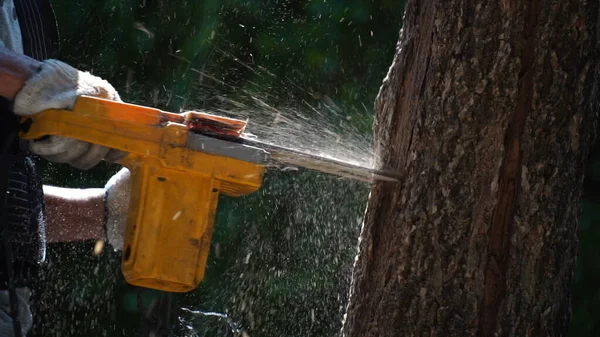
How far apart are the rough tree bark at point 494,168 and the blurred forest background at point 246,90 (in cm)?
213

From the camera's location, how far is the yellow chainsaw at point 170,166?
2.26m

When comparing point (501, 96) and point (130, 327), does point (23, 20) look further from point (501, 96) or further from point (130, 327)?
point (130, 327)

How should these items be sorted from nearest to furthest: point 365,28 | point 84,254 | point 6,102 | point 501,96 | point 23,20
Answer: point 501,96 → point 6,102 → point 23,20 → point 365,28 → point 84,254

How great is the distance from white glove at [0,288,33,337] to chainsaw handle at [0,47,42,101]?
0.72m

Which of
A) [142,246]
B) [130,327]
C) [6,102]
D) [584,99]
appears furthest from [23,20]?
[130,327]

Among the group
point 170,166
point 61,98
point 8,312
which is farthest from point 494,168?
point 8,312

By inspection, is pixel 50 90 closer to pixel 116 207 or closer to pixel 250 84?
pixel 116 207

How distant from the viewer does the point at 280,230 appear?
4652 mm

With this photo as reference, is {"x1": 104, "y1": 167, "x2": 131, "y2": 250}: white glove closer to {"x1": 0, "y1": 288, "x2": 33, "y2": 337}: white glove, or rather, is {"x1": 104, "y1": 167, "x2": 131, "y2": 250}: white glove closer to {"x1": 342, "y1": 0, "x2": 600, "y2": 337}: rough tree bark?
{"x1": 0, "y1": 288, "x2": 33, "y2": 337}: white glove

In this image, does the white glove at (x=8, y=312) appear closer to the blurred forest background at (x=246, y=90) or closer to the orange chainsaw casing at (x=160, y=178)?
the orange chainsaw casing at (x=160, y=178)

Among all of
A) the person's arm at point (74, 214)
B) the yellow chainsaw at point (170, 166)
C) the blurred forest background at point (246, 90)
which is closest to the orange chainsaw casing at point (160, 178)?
the yellow chainsaw at point (170, 166)

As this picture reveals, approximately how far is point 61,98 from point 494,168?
114 cm

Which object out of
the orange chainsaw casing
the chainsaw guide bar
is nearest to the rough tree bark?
the chainsaw guide bar

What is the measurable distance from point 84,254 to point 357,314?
2857mm
